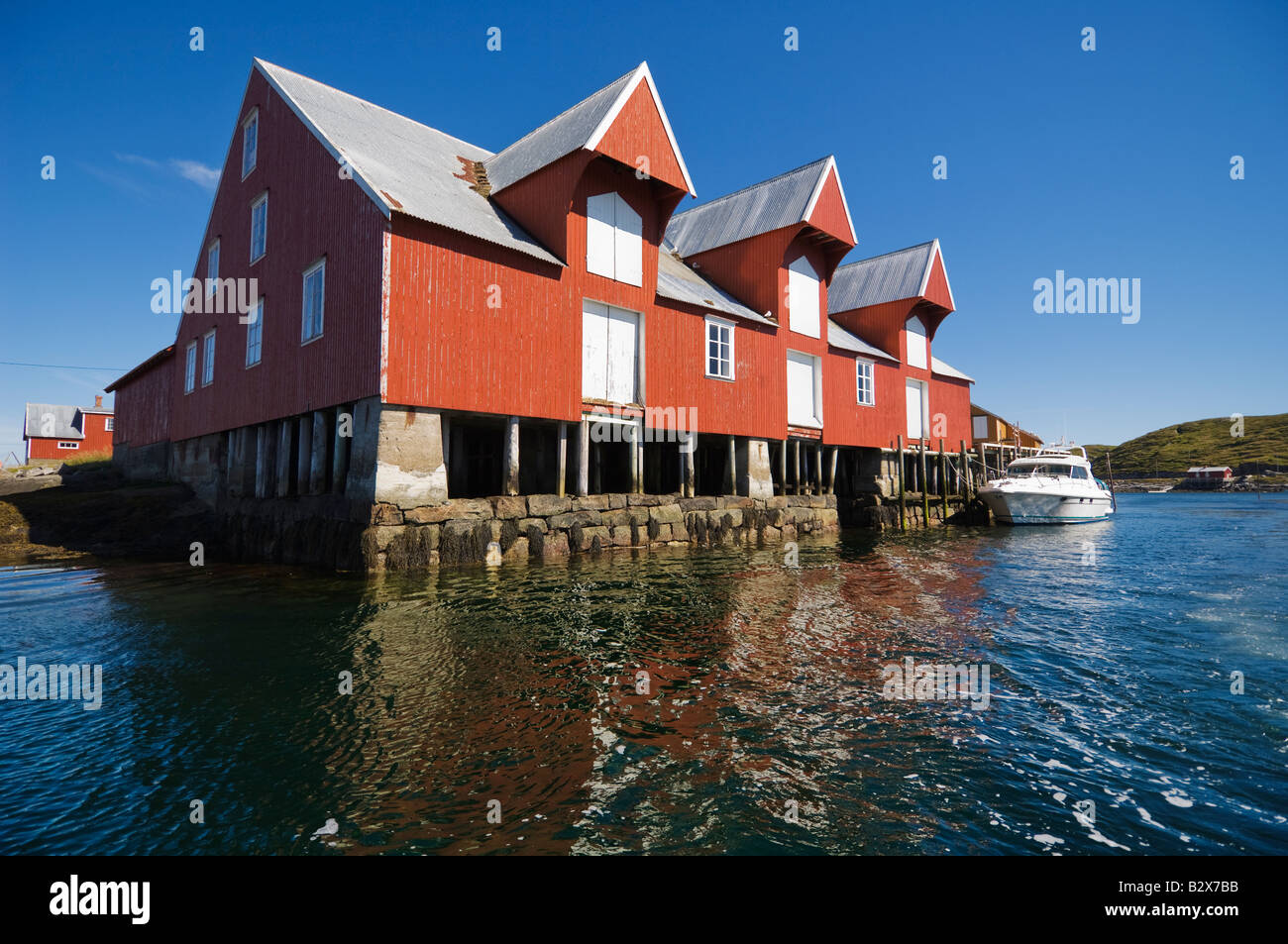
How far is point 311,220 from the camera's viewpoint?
1551 centimetres

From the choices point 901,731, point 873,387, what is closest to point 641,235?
point 873,387

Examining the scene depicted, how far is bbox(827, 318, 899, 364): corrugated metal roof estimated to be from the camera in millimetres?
25031

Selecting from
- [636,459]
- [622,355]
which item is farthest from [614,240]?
[636,459]

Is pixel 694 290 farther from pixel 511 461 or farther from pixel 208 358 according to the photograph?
pixel 208 358

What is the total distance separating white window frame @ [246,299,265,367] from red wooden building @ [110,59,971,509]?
0.10 m

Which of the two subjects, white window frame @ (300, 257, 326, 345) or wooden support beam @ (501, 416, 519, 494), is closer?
wooden support beam @ (501, 416, 519, 494)

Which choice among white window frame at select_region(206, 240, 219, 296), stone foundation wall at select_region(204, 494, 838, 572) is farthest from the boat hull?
white window frame at select_region(206, 240, 219, 296)

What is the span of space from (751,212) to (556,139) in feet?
32.1

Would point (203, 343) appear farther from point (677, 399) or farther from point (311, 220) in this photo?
point (677, 399)

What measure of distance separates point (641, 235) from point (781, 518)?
1067 cm

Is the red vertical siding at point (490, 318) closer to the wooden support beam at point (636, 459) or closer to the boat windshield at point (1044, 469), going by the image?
the wooden support beam at point (636, 459)

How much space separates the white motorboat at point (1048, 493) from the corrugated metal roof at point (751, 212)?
16.7 meters

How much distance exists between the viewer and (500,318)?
1427cm

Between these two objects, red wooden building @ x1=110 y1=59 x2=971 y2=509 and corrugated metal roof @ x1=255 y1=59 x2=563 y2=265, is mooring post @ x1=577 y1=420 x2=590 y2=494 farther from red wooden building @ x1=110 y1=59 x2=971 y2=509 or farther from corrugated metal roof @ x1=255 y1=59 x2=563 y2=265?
corrugated metal roof @ x1=255 y1=59 x2=563 y2=265
